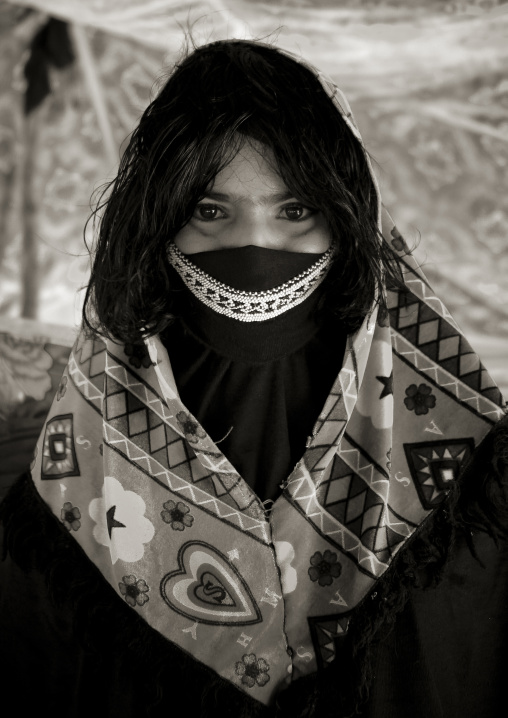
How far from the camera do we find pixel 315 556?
1.10 m

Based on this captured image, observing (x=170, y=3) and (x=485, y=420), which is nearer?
(x=485, y=420)

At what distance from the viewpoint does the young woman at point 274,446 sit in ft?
3.44

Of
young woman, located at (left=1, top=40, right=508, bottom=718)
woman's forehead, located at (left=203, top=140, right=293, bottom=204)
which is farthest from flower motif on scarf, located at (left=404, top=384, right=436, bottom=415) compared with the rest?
woman's forehead, located at (left=203, top=140, right=293, bottom=204)

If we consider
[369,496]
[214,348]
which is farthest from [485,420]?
[214,348]

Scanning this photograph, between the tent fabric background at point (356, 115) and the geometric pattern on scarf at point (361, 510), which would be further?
the tent fabric background at point (356, 115)

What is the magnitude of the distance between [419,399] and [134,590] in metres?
0.55

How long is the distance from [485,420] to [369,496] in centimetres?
22

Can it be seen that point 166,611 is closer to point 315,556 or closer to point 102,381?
point 315,556

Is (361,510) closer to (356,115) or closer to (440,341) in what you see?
(440,341)

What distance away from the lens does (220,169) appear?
40.8 inches

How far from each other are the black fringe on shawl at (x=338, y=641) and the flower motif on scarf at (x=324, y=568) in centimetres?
6

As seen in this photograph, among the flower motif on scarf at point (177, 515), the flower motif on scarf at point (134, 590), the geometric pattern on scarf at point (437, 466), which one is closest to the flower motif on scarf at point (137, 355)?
the flower motif on scarf at point (177, 515)

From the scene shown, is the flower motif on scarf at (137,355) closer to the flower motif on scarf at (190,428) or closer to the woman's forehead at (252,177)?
the flower motif on scarf at (190,428)

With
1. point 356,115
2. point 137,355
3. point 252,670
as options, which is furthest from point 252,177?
point 356,115
